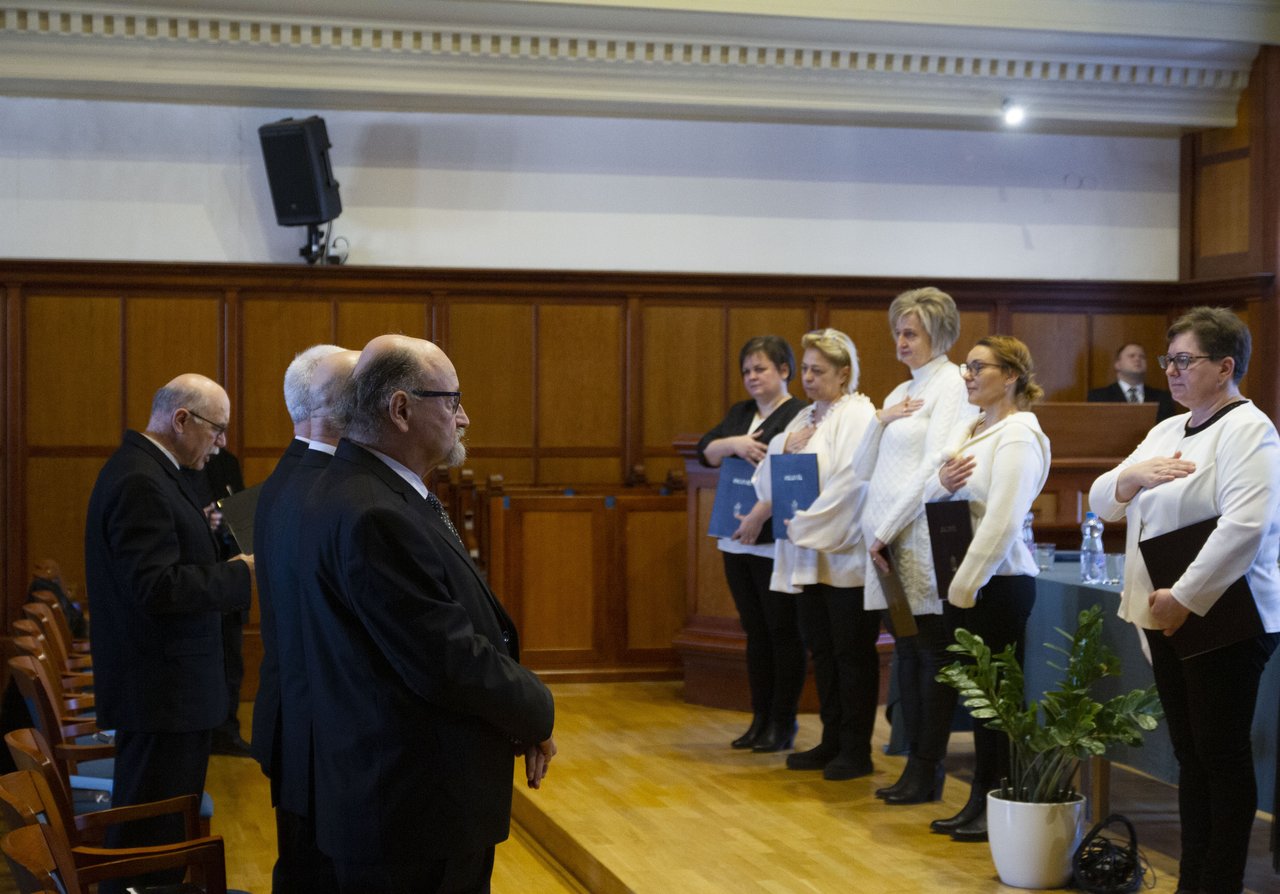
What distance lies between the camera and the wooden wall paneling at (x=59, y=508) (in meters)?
7.69

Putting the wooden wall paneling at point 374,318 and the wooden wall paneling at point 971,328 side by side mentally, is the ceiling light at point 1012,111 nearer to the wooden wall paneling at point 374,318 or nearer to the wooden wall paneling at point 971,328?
the wooden wall paneling at point 971,328

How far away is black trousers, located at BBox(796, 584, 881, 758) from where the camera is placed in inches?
191

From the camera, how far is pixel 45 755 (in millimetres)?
2678

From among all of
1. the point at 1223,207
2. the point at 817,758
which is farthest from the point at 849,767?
the point at 1223,207

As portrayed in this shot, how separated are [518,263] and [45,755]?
5644mm

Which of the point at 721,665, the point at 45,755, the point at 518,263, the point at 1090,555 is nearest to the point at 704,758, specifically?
the point at 721,665

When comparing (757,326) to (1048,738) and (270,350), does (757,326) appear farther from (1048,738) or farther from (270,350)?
(1048,738)

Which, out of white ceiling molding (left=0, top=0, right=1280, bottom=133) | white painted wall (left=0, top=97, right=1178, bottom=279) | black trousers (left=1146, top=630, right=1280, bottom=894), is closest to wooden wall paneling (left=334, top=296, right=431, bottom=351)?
white painted wall (left=0, top=97, right=1178, bottom=279)

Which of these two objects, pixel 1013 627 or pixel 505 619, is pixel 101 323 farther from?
pixel 505 619

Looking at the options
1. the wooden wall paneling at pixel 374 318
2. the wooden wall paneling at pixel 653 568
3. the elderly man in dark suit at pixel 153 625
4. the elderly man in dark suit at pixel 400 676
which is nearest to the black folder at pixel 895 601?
the elderly man in dark suit at pixel 153 625

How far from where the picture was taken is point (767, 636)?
5.48 m

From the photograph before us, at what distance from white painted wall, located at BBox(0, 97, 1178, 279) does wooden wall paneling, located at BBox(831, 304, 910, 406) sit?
10.1 inches

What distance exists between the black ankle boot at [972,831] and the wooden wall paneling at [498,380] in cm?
445

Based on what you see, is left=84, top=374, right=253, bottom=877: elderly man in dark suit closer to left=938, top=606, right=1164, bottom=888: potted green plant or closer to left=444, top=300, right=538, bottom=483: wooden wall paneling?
left=938, top=606, right=1164, bottom=888: potted green plant
